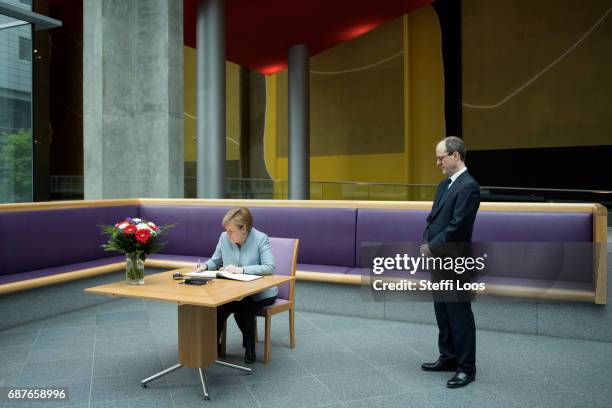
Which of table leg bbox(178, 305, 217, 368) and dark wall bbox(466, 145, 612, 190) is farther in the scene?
dark wall bbox(466, 145, 612, 190)

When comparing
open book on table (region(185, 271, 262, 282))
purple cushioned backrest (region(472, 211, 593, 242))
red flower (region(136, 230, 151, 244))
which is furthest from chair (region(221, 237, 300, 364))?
purple cushioned backrest (region(472, 211, 593, 242))

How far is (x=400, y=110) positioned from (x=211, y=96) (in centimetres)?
624

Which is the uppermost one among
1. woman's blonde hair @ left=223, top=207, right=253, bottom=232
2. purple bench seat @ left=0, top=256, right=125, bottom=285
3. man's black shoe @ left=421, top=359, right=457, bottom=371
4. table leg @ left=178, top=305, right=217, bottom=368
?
woman's blonde hair @ left=223, top=207, right=253, bottom=232

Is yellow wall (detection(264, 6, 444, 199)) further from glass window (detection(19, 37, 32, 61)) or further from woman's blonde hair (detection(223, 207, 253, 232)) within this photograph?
woman's blonde hair (detection(223, 207, 253, 232))

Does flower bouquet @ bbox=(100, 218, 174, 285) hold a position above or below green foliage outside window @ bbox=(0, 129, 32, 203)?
below

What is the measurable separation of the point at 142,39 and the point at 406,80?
7.10 m

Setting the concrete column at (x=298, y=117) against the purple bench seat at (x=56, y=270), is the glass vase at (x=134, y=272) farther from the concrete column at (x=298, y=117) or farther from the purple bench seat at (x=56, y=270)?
the concrete column at (x=298, y=117)

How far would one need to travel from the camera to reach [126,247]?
3.25 metres

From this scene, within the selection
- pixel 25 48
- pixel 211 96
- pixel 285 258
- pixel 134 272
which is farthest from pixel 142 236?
pixel 25 48

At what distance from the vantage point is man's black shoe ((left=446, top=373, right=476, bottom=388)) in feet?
10.8

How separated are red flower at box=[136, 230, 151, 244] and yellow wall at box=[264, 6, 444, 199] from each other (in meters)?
9.24

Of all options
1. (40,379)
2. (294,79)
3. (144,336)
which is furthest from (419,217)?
(294,79)

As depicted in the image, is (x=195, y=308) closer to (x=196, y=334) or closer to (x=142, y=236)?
(x=196, y=334)

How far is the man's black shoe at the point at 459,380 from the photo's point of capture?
10.8 ft
